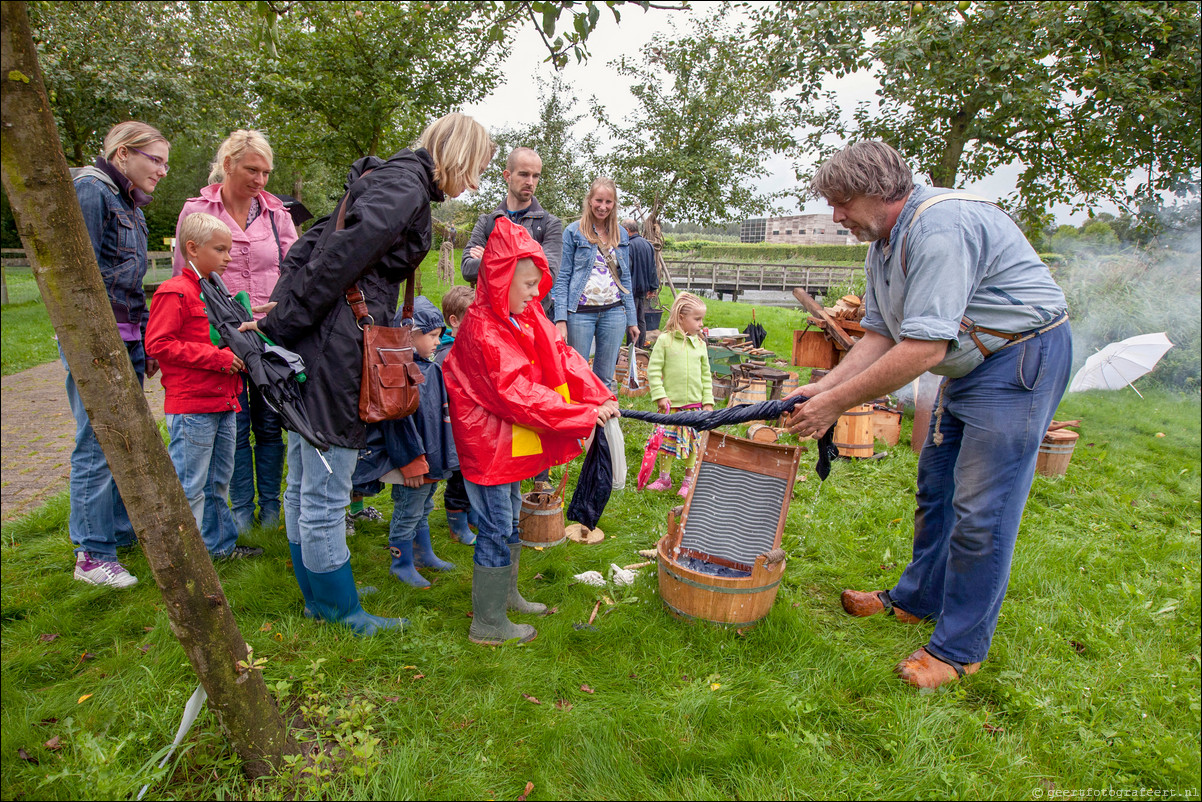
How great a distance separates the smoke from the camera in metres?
10.8

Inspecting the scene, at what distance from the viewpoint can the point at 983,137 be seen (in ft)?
31.5

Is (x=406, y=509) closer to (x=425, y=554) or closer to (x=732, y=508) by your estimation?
(x=425, y=554)

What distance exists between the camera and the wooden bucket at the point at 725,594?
313 cm

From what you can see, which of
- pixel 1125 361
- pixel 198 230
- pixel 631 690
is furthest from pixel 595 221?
pixel 1125 361

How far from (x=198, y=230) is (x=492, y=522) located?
212 cm

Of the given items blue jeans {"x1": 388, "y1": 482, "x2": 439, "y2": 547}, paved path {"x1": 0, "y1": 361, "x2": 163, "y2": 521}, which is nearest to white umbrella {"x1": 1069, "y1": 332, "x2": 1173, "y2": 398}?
blue jeans {"x1": 388, "y1": 482, "x2": 439, "y2": 547}

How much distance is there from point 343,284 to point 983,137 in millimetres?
10390

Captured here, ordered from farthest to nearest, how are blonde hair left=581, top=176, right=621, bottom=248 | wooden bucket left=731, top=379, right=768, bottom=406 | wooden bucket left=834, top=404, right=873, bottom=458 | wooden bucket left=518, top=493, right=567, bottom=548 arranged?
wooden bucket left=731, top=379, right=768, bottom=406 < wooden bucket left=834, top=404, right=873, bottom=458 < blonde hair left=581, top=176, right=621, bottom=248 < wooden bucket left=518, top=493, right=567, bottom=548

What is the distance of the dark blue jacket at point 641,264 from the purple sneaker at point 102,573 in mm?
5850

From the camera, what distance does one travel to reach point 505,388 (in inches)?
107

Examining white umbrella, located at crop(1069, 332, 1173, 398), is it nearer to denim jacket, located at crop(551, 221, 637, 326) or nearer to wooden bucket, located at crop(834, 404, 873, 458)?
wooden bucket, located at crop(834, 404, 873, 458)

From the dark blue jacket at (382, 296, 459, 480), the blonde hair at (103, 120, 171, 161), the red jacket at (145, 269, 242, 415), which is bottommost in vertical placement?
the dark blue jacket at (382, 296, 459, 480)

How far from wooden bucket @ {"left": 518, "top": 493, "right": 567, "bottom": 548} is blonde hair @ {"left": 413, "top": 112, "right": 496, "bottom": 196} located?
211cm

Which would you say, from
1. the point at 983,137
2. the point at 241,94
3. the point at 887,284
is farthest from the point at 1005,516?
the point at 241,94
